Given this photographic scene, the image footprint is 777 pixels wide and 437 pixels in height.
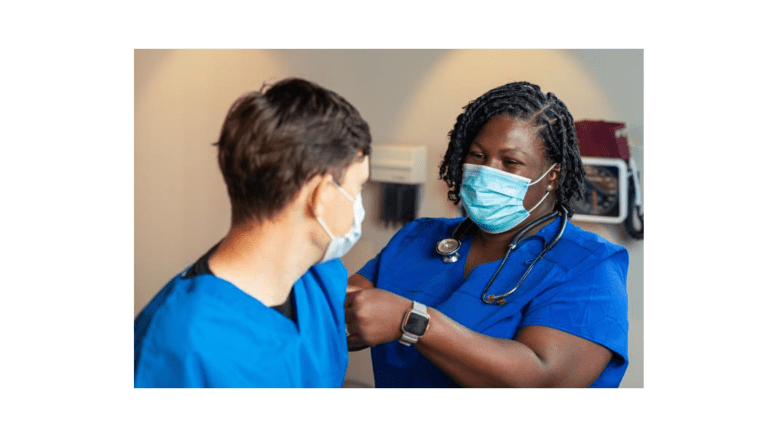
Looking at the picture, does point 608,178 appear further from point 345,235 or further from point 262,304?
point 262,304

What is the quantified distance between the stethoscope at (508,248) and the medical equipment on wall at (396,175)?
0.18m

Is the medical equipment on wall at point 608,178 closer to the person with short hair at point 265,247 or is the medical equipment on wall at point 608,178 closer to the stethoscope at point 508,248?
the stethoscope at point 508,248

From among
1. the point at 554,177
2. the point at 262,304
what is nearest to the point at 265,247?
the point at 262,304

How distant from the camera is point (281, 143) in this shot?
1.13 m

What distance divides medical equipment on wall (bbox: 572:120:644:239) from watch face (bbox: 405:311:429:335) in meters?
0.71

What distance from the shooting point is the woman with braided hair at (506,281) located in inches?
53.9

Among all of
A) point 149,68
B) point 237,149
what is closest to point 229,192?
point 237,149

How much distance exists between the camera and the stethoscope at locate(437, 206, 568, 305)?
5.02 ft

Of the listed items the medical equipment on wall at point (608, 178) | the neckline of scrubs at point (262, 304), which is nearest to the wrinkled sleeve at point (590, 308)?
the medical equipment on wall at point (608, 178)

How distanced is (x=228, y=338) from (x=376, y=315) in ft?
0.94

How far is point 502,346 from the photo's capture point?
1.40 m
